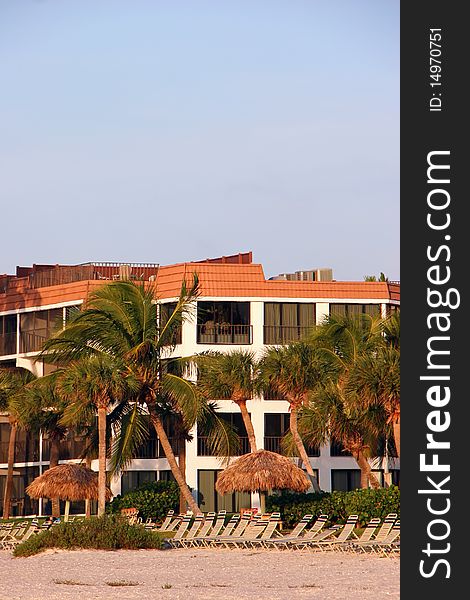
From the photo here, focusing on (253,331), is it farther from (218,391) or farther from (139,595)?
(139,595)

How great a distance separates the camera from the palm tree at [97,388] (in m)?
34.9

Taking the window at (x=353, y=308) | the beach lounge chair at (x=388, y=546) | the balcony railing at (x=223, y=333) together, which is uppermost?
the window at (x=353, y=308)

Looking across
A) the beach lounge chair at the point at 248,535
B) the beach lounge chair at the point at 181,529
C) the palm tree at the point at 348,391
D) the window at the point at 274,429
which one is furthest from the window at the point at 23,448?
the beach lounge chair at the point at 248,535

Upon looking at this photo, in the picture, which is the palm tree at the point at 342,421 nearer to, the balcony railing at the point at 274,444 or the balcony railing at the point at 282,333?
the balcony railing at the point at 274,444

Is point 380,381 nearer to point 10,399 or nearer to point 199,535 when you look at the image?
point 199,535

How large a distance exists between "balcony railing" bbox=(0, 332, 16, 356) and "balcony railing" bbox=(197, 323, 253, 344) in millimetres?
9331

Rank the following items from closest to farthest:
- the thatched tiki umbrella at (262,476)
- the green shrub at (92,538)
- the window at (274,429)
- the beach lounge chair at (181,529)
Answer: the green shrub at (92,538), the beach lounge chair at (181,529), the thatched tiki umbrella at (262,476), the window at (274,429)

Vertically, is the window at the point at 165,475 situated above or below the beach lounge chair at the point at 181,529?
above

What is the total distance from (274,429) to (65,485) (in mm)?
14238

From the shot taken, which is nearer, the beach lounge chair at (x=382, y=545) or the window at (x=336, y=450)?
the beach lounge chair at (x=382, y=545)

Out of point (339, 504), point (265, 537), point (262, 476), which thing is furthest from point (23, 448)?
point (265, 537)

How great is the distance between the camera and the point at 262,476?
33906 mm

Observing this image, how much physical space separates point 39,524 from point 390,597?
19049 millimetres

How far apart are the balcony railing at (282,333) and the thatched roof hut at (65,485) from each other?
14195 mm
